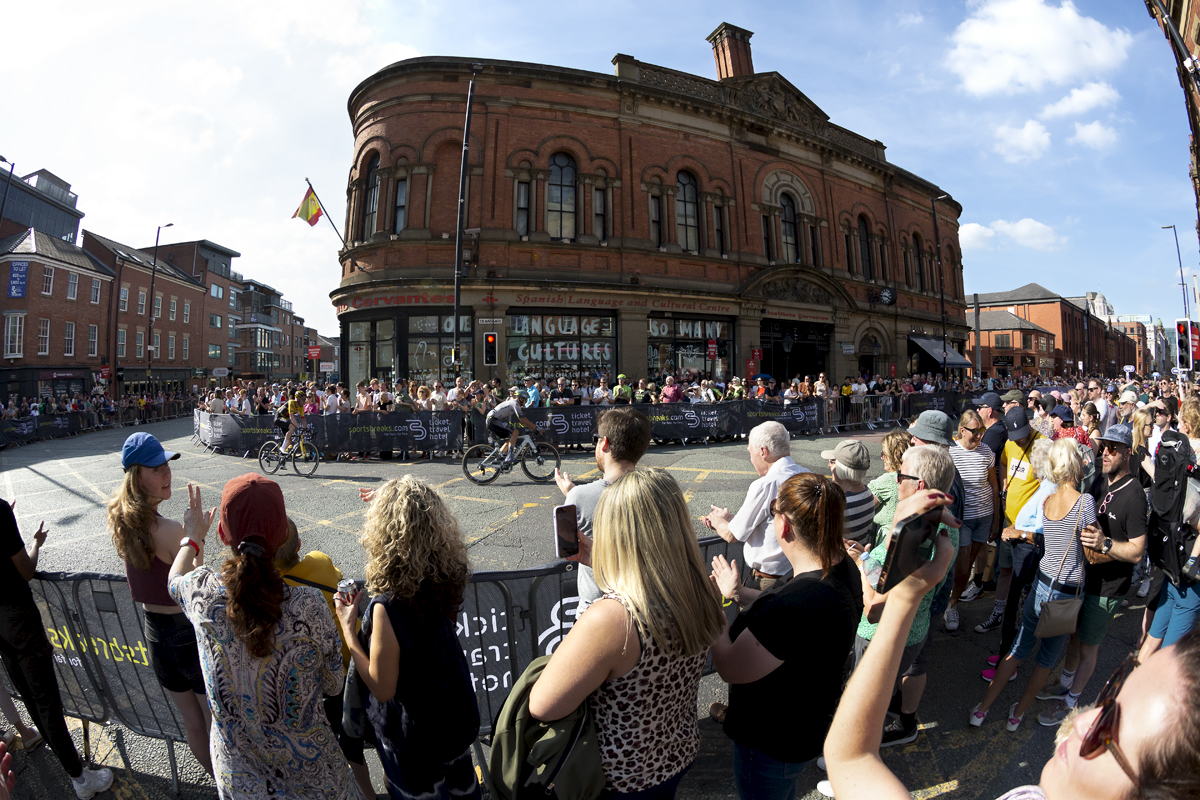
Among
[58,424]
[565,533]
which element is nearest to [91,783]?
[565,533]

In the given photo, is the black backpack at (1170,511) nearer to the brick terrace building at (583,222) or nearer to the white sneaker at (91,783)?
the white sneaker at (91,783)

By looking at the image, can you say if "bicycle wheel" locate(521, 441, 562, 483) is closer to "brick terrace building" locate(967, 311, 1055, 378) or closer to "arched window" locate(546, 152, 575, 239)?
"arched window" locate(546, 152, 575, 239)

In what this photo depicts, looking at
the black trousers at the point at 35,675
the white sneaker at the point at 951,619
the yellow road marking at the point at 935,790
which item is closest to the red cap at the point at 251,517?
the black trousers at the point at 35,675

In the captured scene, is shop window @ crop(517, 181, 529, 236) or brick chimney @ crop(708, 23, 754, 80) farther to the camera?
brick chimney @ crop(708, 23, 754, 80)

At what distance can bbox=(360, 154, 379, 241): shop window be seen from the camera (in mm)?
22797

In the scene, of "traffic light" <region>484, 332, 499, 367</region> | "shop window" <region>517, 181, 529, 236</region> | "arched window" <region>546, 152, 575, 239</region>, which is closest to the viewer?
"traffic light" <region>484, 332, 499, 367</region>

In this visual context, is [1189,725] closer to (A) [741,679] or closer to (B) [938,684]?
(A) [741,679]

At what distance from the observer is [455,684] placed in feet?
7.28

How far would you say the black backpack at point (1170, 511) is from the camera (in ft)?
13.0

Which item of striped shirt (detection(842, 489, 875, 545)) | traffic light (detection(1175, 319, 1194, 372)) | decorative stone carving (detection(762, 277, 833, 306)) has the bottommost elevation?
striped shirt (detection(842, 489, 875, 545))

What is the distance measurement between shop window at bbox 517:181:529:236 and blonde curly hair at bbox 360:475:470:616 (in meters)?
21.4

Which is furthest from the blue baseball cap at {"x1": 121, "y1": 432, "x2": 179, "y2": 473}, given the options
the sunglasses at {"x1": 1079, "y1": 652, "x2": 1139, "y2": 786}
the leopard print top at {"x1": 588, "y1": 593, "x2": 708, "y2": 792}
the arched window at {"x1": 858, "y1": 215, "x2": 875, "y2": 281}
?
the arched window at {"x1": 858, "y1": 215, "x2": 875, "y2": 281}

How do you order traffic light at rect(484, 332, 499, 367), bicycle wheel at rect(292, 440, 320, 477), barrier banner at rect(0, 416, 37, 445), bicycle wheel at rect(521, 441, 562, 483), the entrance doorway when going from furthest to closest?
the entrance doorway → barrier banner at rect(0, 416, 37, 445) → traffic light at rect(484, 332, 499, 367) → bicycle wheel at rect(292, 440, 320, 477) → bicycle wheel at rect(521, 441, 562, 483)

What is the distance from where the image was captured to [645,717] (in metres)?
1.88
